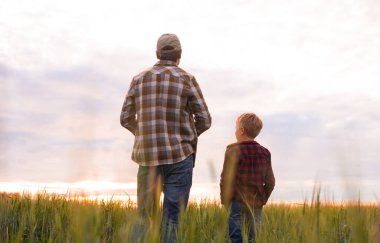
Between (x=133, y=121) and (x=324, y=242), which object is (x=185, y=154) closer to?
(x=133, y=121)

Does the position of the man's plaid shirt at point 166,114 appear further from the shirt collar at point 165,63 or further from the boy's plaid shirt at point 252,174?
the boy's plaid shirt at point 252,174

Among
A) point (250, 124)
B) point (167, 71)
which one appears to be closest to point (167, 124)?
point (167, 71)

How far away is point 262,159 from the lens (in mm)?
4770

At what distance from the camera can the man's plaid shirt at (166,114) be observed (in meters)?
4.29

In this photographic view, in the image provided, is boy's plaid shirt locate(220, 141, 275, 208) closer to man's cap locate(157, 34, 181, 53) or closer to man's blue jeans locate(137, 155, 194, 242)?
man's blue jeans locate(137, 155, 194, 242)

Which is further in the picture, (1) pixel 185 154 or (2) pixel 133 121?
(2) pixel 133 121

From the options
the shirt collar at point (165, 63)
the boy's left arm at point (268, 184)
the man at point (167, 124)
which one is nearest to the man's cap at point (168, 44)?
the man at point (167, 124)

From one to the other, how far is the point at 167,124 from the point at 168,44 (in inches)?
33.0

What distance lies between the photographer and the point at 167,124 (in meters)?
4.33

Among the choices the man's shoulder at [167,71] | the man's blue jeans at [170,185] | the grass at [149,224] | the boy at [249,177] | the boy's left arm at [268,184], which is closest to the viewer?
the grass at [149,224]

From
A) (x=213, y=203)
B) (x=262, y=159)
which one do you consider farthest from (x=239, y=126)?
(x=213, y=203)

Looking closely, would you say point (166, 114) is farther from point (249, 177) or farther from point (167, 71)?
point (249, 177)

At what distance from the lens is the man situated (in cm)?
426

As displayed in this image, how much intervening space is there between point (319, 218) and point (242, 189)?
300cm
